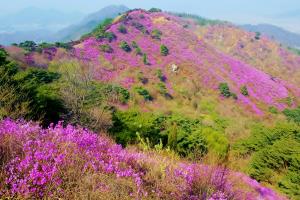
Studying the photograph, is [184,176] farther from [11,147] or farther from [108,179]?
[11,147]

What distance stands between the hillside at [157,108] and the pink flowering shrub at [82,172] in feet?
0.08

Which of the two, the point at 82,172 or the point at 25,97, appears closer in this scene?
the point at 82,172

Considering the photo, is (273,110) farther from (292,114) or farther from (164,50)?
(164,50)

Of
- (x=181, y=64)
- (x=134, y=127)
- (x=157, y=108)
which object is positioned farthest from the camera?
(x=181, y=64)

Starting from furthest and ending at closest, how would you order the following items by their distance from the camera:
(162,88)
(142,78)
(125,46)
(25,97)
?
(125,46) < (142,78) < (162,88) < (25,97)

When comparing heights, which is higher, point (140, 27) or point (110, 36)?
point (140, 27)

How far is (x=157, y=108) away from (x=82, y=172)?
3810 centimetres

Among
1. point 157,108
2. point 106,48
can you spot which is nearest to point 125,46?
point 106,48

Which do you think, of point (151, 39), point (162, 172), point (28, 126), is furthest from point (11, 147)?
point (151, 39)

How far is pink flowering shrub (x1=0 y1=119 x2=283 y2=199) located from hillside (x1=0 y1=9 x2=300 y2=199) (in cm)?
2

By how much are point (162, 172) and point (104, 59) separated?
4941 centimetres

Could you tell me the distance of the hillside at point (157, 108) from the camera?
189 inches

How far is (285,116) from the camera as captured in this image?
1900 inches

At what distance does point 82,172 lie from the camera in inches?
161
